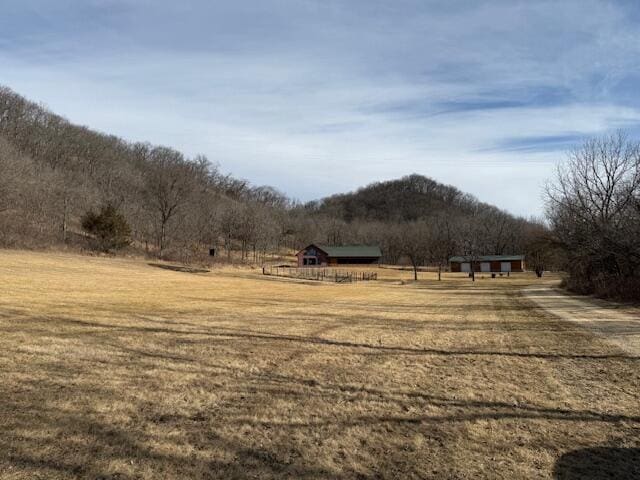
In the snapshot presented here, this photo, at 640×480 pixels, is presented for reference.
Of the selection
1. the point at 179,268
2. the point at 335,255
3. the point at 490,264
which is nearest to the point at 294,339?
the point at 179,268

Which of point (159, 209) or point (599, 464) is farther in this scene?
point (159, 209)

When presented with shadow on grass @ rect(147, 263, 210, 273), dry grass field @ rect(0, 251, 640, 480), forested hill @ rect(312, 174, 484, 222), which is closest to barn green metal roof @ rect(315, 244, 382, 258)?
shadow on grass @ rect(147, 263, 210, 273)

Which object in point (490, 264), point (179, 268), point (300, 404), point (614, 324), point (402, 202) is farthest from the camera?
point (402, 202)

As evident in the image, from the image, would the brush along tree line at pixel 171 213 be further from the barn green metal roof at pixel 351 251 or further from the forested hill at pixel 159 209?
the barn green metal roof at pixel 351 251

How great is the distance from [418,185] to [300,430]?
19452 centimetres

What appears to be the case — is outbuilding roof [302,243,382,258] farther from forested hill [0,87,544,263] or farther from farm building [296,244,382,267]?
forested hill [0,87,544,263]

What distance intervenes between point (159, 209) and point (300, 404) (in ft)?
225

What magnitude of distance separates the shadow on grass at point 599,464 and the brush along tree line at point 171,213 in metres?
25.6

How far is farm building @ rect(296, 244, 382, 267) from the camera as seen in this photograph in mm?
101875

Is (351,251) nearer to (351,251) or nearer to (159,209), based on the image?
(351,251)

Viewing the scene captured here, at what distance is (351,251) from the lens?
105 metres

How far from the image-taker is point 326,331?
475 inches

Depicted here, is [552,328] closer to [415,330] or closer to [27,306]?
[415,330]

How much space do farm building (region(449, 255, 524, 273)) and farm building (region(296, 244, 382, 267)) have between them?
17.3 meters
